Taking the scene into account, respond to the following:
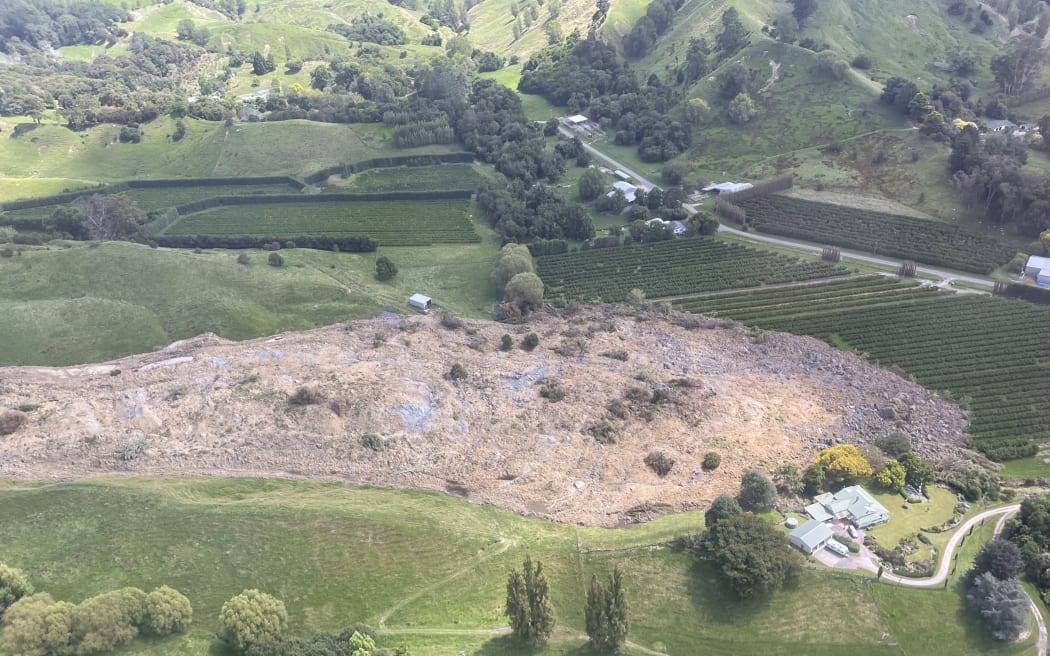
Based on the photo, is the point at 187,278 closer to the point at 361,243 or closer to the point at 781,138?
the point at 361,243

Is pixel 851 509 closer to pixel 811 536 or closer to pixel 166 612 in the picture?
pixel 811 536

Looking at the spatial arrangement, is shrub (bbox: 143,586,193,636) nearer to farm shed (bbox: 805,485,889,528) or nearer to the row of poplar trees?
the row of poplar trees

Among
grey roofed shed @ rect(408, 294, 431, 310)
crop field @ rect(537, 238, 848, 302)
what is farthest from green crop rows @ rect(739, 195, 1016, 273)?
grey roofed shed @ rect(408, 294, 431, 310)

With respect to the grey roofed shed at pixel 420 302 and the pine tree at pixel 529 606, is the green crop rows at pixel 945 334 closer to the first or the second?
the grey roofed shed at pixel 420 302

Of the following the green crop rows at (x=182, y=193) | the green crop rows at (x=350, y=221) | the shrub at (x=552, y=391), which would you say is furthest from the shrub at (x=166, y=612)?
the green crop rows at (x=182, y=193)

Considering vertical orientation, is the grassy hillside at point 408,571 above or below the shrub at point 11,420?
below

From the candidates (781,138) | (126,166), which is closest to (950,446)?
(781,138)
